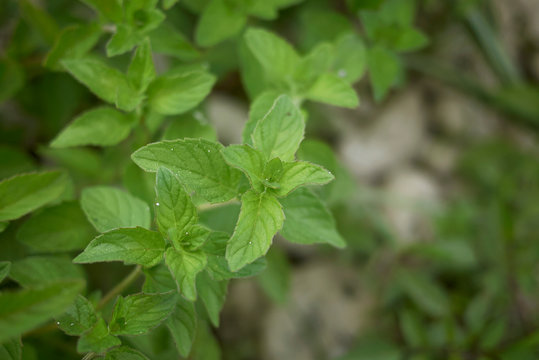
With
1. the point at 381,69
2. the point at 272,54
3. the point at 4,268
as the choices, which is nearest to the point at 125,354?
the point at 4,268


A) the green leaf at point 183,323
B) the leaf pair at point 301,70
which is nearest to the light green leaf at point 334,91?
the leaf pair at point 301,70

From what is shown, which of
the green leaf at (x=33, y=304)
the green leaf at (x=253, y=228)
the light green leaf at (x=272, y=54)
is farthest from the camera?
the light green leaf at (x=272, y=54)

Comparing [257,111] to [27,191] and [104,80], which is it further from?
[27,191]

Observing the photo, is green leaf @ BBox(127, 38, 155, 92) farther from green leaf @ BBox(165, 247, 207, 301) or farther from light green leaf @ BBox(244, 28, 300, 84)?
green leaf @ BBox(165, 247, 207, 301)

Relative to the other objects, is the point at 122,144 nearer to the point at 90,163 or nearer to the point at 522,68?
the point at 90,163

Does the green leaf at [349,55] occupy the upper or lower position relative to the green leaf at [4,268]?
upper

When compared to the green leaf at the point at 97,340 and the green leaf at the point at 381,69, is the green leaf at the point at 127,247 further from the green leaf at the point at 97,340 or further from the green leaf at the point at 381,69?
the green leaf at the point at 381,69
